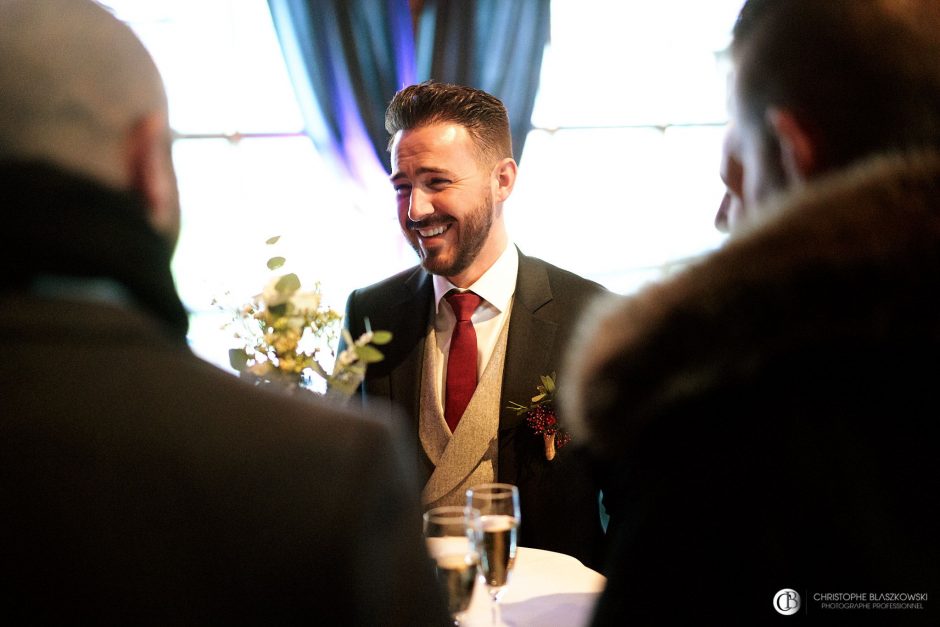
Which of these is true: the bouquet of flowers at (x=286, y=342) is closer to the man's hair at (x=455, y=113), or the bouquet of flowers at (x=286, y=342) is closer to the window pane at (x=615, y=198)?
the man's hair at (x=455, y=113)

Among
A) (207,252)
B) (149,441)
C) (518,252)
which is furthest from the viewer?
(207,252)

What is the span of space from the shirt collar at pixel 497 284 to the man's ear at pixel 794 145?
5.59 ft

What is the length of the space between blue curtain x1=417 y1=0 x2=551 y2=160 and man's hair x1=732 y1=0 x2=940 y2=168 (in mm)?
3394

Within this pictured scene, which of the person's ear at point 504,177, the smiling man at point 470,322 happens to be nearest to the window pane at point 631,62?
the person's ear at point 504,177

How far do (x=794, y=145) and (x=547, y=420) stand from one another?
56.7 inches

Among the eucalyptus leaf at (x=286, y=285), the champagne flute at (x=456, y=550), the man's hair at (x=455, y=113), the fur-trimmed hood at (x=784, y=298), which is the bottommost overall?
the champagne flute at (x=456, y=550)

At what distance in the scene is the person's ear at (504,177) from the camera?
8.51ft

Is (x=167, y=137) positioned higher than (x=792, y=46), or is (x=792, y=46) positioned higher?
(x=792, y=46)

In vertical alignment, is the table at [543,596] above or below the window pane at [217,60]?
below

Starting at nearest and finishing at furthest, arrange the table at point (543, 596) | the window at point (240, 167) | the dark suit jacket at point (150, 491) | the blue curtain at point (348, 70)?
the dark suit jacket at point (150, 491) < the table at point (543, 596) < the blue curtain at point (348, 70) < the window at point (240, 167)

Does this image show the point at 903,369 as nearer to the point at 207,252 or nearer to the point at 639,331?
the point at 639,331

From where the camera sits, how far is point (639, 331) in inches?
26.4

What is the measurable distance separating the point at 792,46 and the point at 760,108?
0.07 meters

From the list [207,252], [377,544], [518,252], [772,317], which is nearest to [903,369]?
[772,317]
